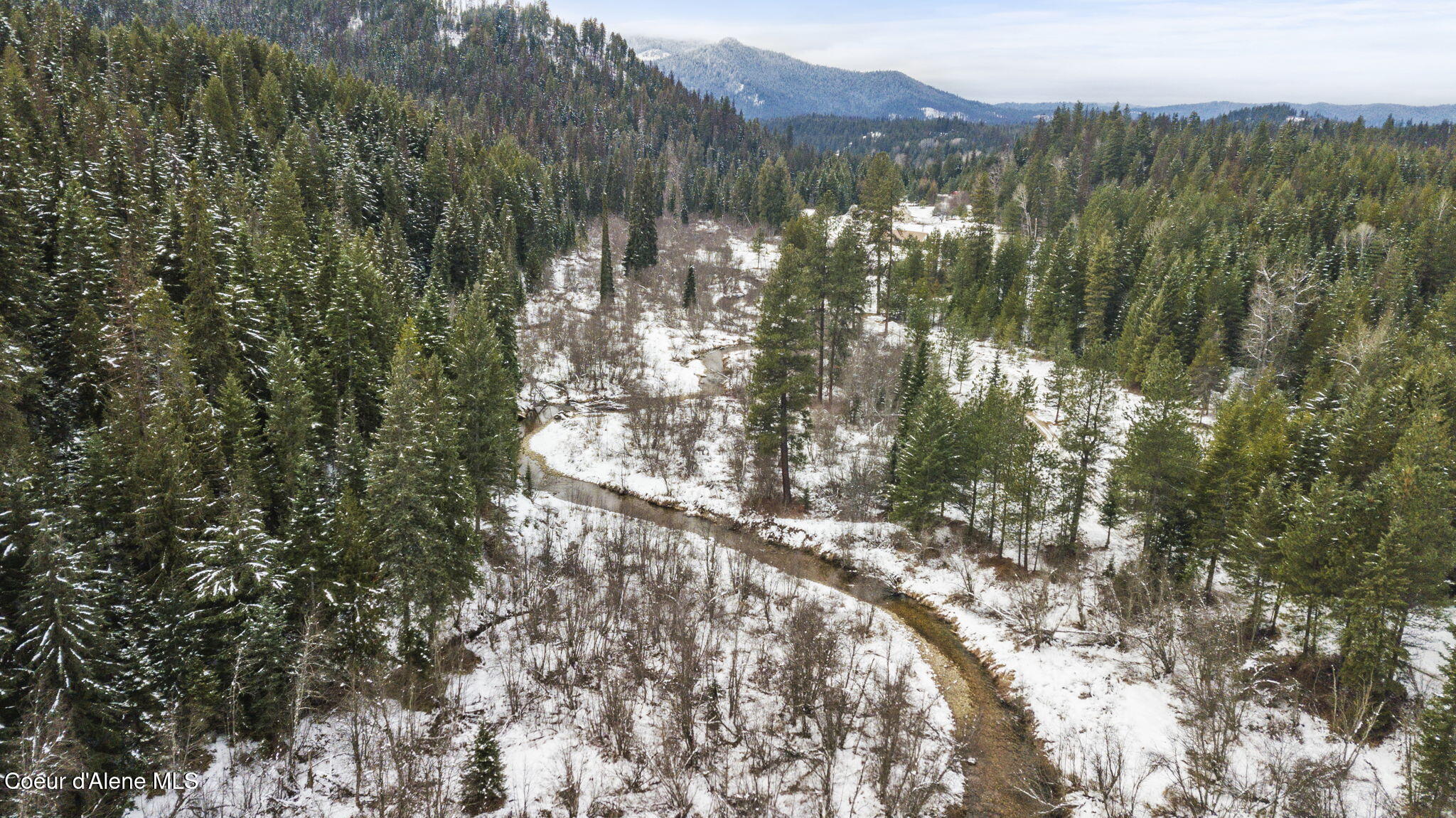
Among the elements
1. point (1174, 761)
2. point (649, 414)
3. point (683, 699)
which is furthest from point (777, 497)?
point (1174, 761)

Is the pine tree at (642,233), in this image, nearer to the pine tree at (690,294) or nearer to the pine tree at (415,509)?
the pine tree at (690,294)

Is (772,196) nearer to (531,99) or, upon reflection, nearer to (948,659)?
(531,99)

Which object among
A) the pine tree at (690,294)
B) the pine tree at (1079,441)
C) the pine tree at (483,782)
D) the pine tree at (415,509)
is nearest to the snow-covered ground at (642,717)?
the pine tree at (483,782)

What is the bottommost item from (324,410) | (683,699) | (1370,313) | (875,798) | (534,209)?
(875,798)

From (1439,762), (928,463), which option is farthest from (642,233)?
(1439,762)

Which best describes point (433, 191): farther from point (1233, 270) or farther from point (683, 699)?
point (1233, 270)

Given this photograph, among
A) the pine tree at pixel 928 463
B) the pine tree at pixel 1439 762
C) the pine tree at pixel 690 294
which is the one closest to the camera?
the pine tree at pixel 1439 762
